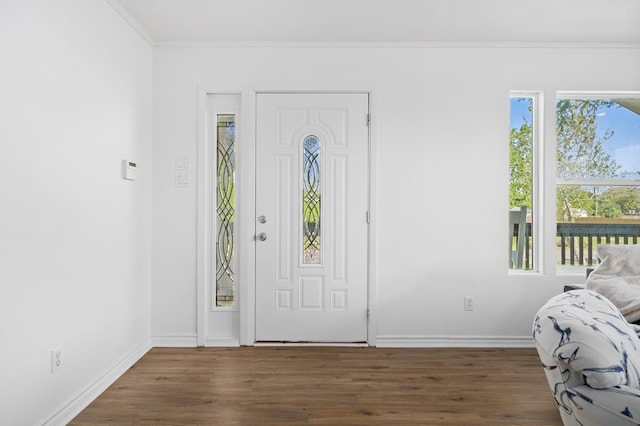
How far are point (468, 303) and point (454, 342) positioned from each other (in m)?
0.33

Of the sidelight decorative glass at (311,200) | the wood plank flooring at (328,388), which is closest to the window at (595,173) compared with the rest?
the wood plank flooring at (328,388)

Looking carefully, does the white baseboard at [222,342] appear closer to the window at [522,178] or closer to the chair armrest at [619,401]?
the window at [522,178]

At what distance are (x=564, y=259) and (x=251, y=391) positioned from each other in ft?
8.88

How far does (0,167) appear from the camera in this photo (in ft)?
5.64

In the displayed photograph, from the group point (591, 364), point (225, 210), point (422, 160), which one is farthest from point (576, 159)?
point (225, 210)

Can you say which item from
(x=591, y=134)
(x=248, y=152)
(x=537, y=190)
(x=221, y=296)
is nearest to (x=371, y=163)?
(x=248, y=152)

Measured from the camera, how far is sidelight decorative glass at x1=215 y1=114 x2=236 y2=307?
3.39 metres

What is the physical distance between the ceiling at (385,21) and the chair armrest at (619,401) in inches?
93.4

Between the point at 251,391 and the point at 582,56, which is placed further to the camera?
the point at 582,56

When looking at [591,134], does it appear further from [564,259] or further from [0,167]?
[0,167]

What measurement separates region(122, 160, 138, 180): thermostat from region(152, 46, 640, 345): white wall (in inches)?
15.2

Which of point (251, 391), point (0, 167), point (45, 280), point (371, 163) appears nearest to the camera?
point (0, 167)

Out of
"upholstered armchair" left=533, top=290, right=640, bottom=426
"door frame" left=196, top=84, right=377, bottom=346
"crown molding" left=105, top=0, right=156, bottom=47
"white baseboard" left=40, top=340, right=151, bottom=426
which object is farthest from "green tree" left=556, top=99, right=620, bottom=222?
"white baseboard" left=40, top=340, right=151, bottom=426

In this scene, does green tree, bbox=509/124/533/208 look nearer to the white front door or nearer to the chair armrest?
the white front door
